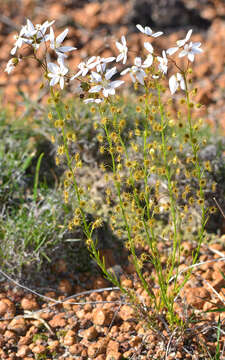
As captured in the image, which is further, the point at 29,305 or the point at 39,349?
the point at 29,305

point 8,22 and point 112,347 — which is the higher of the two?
point 8,22

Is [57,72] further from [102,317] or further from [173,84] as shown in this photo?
[102,317]

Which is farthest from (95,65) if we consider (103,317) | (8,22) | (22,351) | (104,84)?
(8,22)

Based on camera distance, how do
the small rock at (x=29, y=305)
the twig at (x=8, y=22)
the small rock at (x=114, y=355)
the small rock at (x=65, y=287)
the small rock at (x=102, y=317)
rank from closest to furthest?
1. the small rock at (x=114, y=355)
2. the small rock at (x=102, y=317)
3. the small rock at (x=29, y=305)
4. the small rock at (x=65, y=287)
5. the twig at (x=8, y=22)

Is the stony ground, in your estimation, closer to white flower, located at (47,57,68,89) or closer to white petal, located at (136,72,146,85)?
white petal, located at (136,72,146,85)

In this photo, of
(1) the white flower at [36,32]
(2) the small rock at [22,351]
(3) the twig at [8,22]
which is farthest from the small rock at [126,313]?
(3) the twig at [8,22]

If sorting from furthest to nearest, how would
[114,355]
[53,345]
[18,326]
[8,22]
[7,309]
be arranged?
[8,22] < [7,309] < [18,326] < [53,345] < [114,355]

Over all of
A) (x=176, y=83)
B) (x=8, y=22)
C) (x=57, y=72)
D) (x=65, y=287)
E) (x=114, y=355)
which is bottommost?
(x=65, y=287)

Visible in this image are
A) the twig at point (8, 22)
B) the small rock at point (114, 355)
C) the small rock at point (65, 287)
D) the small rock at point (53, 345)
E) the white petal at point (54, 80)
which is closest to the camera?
the white petal at point (54, 80)

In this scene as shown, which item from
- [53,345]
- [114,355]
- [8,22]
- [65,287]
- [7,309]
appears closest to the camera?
[114,355]

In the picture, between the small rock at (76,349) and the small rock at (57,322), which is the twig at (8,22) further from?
the small rock at (76,349)

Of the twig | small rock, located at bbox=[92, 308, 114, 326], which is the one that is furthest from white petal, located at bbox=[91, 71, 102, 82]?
the twig

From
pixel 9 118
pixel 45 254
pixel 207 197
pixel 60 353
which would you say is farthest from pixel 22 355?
pixel 9 118

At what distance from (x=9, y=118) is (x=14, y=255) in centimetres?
148
